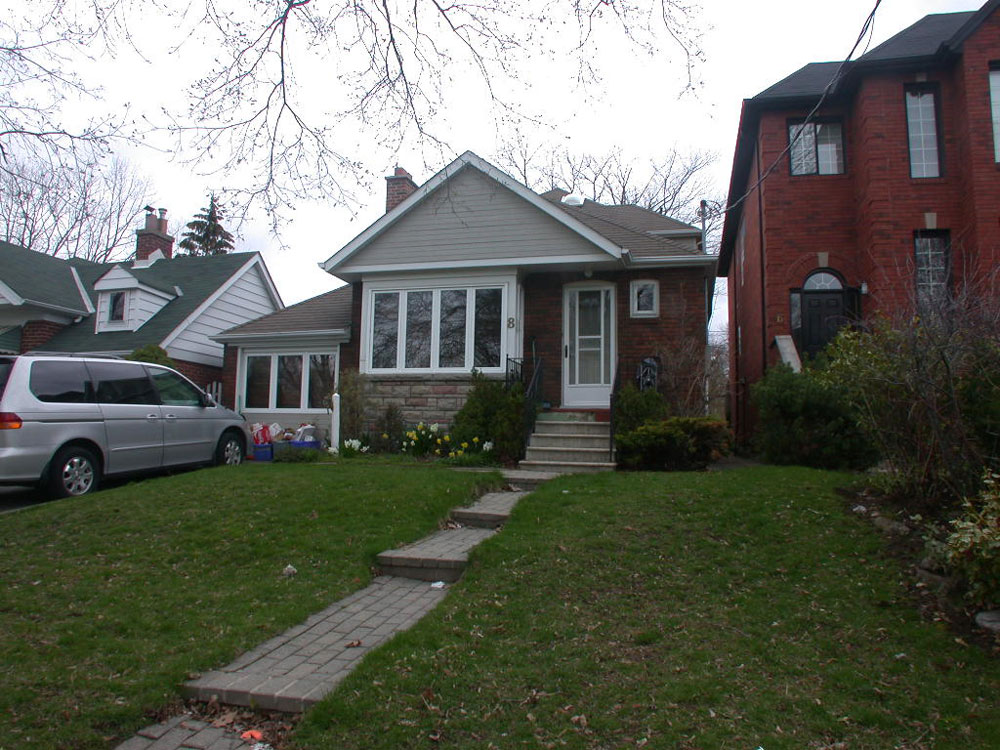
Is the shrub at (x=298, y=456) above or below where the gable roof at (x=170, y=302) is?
below

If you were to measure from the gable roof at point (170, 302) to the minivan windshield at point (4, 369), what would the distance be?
935 centimetres

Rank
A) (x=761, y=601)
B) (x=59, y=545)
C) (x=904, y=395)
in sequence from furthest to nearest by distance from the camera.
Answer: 1. (x=59, y=545)
2. (x=904, y=395)
3. (x=761, y=601)

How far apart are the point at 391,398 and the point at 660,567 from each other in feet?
28.7

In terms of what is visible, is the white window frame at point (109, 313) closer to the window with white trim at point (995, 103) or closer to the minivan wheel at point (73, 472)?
the minivan wheel at point (73, 472)

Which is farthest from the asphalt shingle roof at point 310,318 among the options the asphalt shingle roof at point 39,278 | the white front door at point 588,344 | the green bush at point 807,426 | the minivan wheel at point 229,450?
the green bush at point 807,426

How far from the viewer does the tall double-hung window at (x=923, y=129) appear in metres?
12.5

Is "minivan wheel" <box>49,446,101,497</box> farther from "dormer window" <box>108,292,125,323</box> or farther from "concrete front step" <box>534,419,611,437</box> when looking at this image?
"dormer window" <box>108,292,125,323</box>

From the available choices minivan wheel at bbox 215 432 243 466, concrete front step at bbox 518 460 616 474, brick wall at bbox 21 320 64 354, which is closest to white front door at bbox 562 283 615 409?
concrete front step at bbox 518 460 616 474

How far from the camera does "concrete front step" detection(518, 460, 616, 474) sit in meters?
9.77

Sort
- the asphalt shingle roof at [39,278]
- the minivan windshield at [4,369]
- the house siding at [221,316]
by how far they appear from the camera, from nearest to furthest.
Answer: the minivan windshield at [4,369]
the house siding at [221,316]
the asphalt shingle roof at [39,278]

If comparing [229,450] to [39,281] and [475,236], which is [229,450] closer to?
[475,236]

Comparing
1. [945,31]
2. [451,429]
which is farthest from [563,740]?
[945,31]

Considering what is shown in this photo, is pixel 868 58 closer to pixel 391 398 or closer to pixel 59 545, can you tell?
pixel 391 398

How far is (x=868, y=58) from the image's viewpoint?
1227cm
